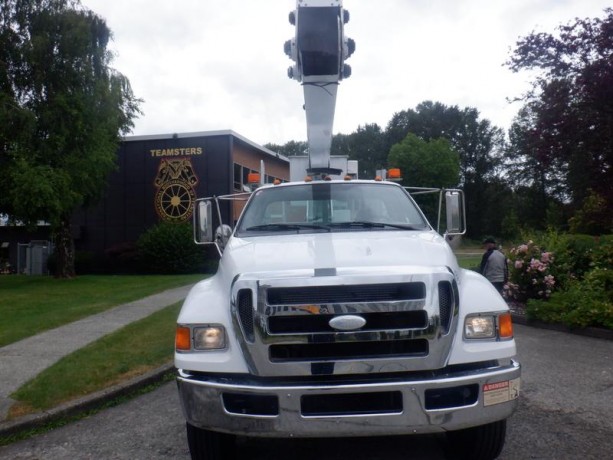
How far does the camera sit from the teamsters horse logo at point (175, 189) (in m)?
30.0

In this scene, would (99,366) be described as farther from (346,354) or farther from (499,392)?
(499,392)

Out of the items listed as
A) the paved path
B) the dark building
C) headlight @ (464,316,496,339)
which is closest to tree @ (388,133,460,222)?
the dark building

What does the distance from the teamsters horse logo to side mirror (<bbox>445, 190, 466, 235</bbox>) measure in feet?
81.4

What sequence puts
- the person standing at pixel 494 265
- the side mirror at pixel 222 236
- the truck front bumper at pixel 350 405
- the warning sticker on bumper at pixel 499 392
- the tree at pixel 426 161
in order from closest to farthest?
the truck front bumper at pixel 350 405
the warning sticker on bumper at pixel 499 392
the side mirror at pixel 222 236
the person standing at pixel 494 265
the tree at pixel 426 161

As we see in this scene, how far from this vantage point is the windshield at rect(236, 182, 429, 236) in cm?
539

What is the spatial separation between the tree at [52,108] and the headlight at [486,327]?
18.9 meters

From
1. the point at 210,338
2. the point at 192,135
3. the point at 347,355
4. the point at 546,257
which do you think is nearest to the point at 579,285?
the point at 546,257

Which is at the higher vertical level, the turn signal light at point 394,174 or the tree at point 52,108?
the tree at point 52,108

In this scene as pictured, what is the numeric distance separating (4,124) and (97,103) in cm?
374

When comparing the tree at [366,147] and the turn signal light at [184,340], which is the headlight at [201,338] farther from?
the tree at [366,147]

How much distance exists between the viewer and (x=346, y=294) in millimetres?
3930

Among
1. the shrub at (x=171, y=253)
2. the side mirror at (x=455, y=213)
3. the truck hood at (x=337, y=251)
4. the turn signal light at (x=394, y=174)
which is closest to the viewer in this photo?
the truck hood at (x=337, y=251)

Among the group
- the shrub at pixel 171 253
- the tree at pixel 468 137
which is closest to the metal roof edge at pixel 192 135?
the shrub at pixel 171 253

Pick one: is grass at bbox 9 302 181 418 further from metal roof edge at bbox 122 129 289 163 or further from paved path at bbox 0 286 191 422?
metal roof edge at bbox 122 129 289 163
